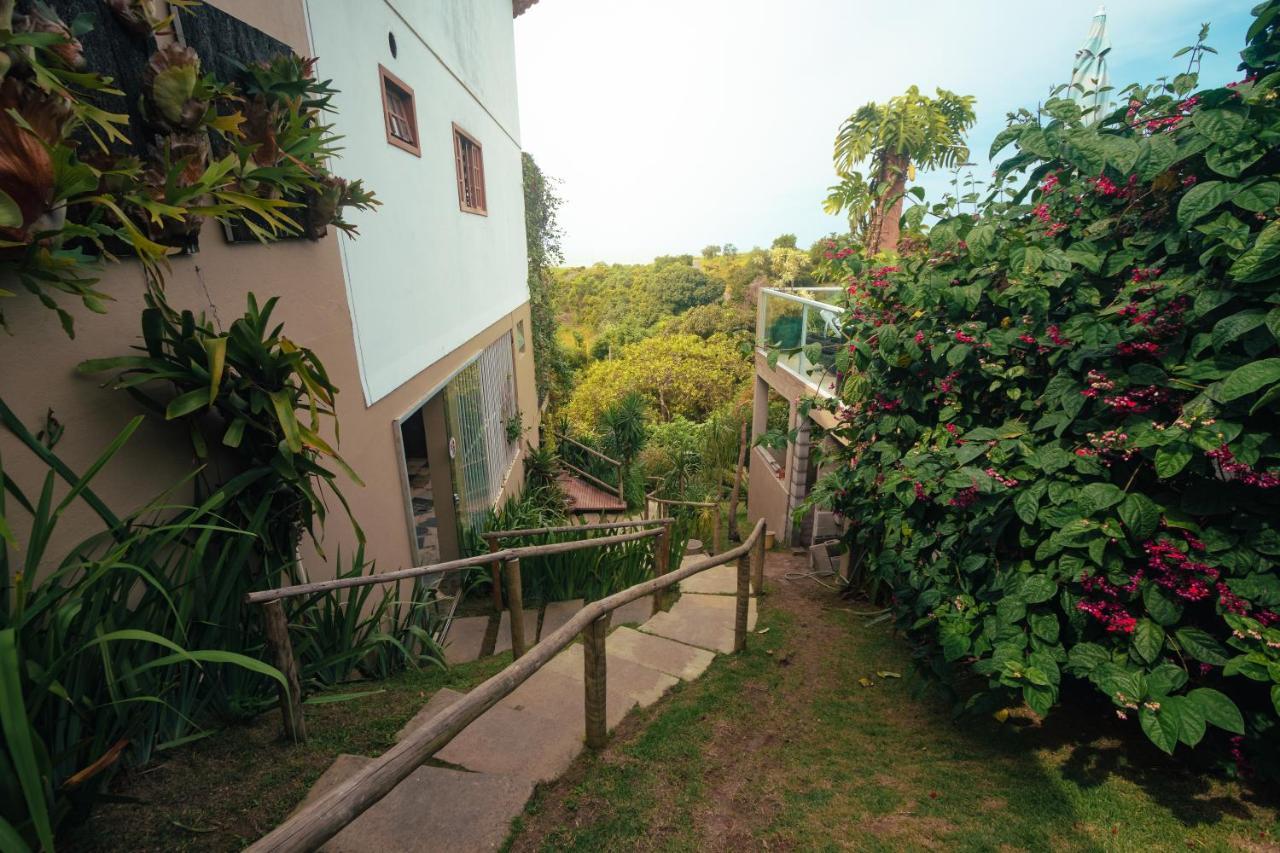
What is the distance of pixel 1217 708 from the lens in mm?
1874

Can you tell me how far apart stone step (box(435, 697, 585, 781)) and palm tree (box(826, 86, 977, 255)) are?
38.1 ft

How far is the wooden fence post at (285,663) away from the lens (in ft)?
6.92

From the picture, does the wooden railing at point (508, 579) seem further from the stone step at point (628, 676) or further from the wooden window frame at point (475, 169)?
the wooden window frame at point (475, 169)

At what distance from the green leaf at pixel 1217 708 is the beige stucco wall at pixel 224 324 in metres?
3.79

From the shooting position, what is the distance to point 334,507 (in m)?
3.34

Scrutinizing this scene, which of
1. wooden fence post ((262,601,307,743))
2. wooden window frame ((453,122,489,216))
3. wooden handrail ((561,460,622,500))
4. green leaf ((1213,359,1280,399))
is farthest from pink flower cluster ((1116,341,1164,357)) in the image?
wooden handrail ((561,460,622,500))

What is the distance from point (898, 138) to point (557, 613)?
1251 cm

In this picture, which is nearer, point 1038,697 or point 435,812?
point 435,812

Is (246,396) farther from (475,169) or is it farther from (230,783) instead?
(475,169)

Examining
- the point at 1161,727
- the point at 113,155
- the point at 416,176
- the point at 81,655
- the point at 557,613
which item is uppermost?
the point at 416,176

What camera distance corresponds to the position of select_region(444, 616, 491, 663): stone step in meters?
4.41

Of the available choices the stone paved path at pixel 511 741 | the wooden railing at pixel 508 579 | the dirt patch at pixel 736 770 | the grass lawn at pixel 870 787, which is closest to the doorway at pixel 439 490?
the wooden railing at pixel 508 579

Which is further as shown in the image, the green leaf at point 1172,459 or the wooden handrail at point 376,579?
the wooden handrail at point 376,579

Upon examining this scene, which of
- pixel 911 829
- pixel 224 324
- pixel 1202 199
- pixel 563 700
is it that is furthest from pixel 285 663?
pixel 1202 199
